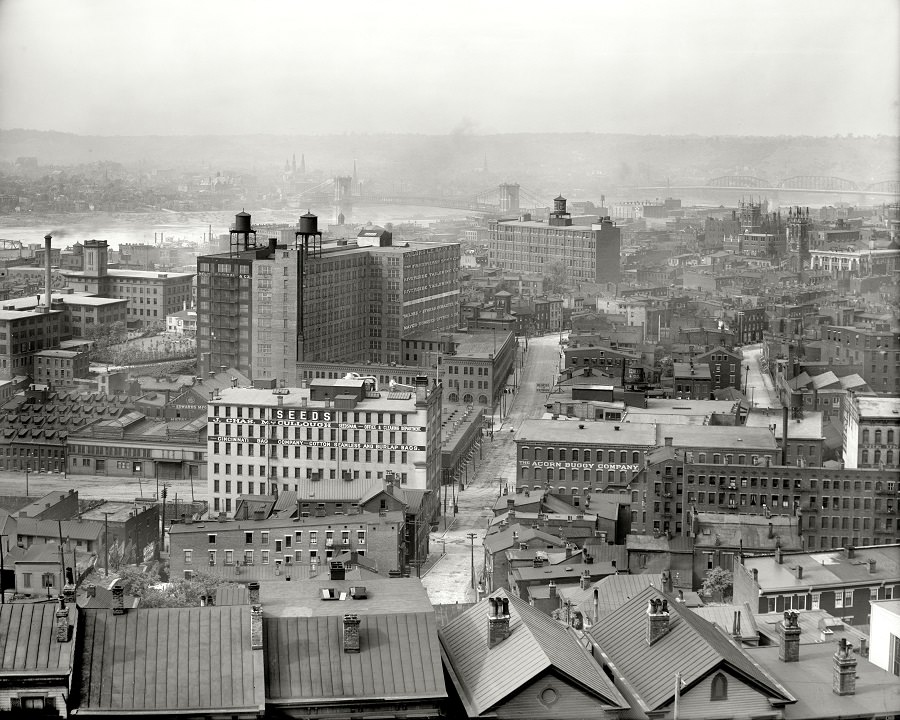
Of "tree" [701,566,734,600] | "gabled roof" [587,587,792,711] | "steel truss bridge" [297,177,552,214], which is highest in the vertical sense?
"steel truss bridge" [297,177,552,214]

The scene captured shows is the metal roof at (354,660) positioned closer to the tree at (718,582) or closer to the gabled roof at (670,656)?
the gabled roof at (670,656)

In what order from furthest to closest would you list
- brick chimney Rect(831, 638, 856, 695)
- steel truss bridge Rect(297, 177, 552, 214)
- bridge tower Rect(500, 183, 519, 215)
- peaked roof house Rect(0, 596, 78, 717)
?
1. bridge tower Rect(500, 183, 519, 215)
2. steel truss bridge Rect(297, 177, 552, 214)
3. brick chimney Rect(831, 638, 856, 695)
4. peaked roof house Rect(0, 596, 78, 717)

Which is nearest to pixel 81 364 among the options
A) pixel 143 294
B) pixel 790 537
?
pixel 143 294

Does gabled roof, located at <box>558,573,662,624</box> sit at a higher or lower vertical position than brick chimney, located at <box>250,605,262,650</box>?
lower

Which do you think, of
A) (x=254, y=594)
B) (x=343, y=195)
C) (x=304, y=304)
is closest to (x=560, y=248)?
(x=343, y=195)

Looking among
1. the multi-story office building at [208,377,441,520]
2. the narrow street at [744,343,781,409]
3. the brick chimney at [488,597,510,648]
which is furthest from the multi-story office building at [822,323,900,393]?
the brick chimney at [488,597,510,648]

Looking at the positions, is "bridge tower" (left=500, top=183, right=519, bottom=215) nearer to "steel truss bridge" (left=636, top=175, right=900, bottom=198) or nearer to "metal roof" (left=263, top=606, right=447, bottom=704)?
"steel truss bridge" (left=636, top=175, right=900, bottom=198)

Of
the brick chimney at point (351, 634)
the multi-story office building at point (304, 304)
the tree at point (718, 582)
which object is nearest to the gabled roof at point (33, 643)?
the brick chimney at point (351, 634)

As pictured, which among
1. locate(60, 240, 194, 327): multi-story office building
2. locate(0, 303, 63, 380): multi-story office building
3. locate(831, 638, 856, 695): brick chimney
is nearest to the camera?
locate(831, 638, 856, 695): brick chimney
